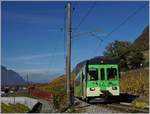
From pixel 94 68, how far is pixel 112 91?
6.51 ft

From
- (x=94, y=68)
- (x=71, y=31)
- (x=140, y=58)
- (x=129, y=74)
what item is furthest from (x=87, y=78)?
(x=140, y=58)

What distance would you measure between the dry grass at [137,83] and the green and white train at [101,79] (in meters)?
8.04

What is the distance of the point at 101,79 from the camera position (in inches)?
1104

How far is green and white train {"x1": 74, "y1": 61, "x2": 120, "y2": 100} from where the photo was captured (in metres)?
27.8

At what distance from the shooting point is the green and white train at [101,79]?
27.8 metres

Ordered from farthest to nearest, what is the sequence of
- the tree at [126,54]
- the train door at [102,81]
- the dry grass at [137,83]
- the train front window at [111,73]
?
the tree at [126,54], the dry grass at [137,83], the train front window at [111,73], the train door at [102,81]

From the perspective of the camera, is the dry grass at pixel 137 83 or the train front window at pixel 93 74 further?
the dry grass at pixel 137 83

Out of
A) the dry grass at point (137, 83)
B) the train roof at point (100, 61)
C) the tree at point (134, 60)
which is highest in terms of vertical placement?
the tree at point (134, 60)

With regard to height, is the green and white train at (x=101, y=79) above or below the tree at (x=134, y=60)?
below

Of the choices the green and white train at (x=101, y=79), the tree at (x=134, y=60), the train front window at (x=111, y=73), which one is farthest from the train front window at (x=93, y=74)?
the tree at (x=134, y=60)

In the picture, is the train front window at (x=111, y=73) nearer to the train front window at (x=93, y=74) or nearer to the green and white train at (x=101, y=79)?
the green and white train at (x=101, y=79)

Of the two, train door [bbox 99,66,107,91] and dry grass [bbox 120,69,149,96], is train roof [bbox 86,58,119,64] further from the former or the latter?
dry grass [bbox 120,69,149,96]

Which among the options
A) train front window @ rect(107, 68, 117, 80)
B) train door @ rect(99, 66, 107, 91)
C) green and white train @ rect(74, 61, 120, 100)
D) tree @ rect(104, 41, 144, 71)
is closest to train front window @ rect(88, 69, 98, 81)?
green and white train @ rect(74, 61, 120, 100)

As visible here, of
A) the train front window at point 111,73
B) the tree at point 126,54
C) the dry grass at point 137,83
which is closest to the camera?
the train front window at point 111,73
